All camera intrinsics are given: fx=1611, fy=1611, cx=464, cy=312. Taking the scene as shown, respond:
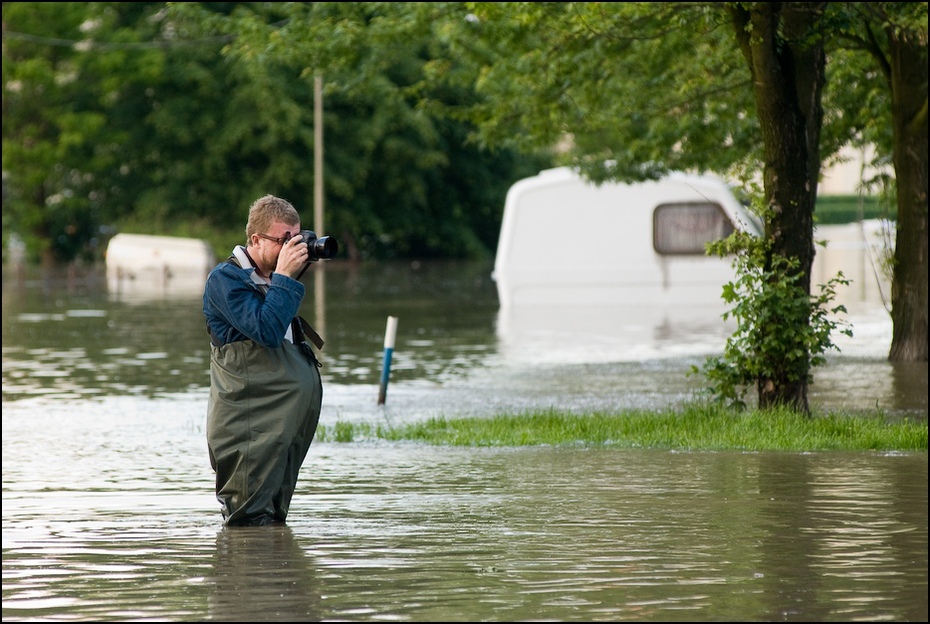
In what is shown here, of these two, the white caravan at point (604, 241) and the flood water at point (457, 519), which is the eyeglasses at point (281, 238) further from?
the white caravan at point (604, 241)

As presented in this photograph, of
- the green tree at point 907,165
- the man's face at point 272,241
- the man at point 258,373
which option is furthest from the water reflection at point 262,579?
the green tree at point 907,165

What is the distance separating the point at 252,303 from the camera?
265 inches

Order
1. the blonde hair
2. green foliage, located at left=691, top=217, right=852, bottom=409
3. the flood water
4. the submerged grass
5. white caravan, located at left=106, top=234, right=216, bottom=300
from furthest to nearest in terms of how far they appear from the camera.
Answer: white caravan, located at left=106, top=234, right=216, bottom=300, green foliage, located at left=691, top=217, right=852, bottom=409, the submerged grass, the blonde hair, the flood water

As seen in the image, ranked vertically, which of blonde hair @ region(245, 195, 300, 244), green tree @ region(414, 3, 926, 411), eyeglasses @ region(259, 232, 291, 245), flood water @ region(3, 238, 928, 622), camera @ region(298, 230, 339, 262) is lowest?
flood water @ region(3, 238, 928, 622)

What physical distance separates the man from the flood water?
367 millimetres

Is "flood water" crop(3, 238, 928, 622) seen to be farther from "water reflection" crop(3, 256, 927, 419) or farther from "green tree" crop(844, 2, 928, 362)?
"green tree" crop(844, 2, 928, 362)

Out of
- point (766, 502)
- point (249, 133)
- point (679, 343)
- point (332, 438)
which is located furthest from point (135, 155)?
point (766, 502)

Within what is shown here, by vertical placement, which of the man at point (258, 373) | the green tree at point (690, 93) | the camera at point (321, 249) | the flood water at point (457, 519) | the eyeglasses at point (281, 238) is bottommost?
the flood water at point (457, 519)

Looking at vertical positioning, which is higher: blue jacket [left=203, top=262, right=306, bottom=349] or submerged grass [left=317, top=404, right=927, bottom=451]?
blue jacket [left=203, top=262, right=306, bottom=349]

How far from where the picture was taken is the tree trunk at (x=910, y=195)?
588 inches

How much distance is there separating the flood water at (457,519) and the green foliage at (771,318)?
1.35m

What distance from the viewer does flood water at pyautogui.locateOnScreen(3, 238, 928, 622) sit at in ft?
18.8

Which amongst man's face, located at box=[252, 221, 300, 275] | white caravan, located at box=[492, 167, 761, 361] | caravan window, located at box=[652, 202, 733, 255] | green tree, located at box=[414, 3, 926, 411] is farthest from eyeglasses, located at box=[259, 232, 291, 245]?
caravan window, located at box=[652, 202, 733, 255]

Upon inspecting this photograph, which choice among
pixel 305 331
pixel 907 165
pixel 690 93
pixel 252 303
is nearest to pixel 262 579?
pixel 252 303
